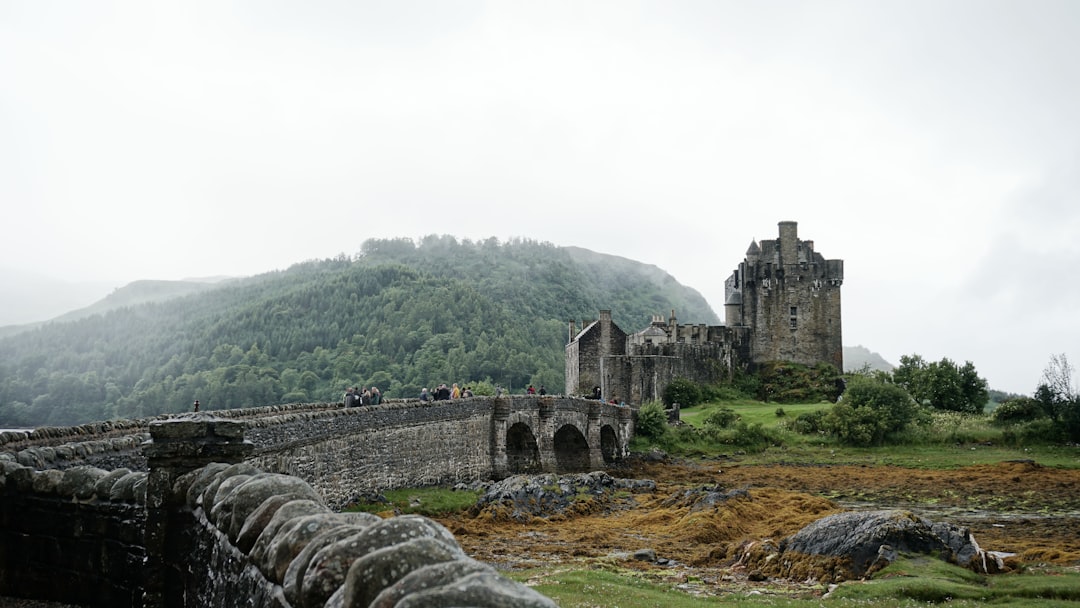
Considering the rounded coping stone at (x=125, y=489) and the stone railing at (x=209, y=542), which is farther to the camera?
the rounded coping stone at (x=125, y=489)

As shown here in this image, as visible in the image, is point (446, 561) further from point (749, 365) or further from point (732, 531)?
point (749, 365)

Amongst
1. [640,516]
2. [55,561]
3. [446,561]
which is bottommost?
[640,516]

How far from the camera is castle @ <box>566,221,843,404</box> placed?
214ft

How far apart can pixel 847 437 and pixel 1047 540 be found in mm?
24912

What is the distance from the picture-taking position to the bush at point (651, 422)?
52.0 metres

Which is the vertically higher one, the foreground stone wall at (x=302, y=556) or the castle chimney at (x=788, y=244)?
the castle chimney at (x=788, y=244)

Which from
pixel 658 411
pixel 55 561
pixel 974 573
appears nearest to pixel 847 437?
pixel 658 411

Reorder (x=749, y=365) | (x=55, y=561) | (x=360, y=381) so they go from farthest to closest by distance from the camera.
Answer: (x=360, y=381), (x=749, y=365), (x=55, y=561)

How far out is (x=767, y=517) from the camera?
27.4m

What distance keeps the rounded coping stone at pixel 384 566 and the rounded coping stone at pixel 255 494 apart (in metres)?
1.87

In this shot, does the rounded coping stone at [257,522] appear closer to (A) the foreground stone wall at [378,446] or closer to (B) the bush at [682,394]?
(A) the foreground stone wall at [378,446]

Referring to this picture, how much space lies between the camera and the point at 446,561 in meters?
3.01

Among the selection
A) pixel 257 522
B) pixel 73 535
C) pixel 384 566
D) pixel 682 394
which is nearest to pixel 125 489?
pixel 73 535

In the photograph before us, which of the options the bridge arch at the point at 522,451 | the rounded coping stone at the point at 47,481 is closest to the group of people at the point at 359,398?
the bridge arch at the point at 522,451
